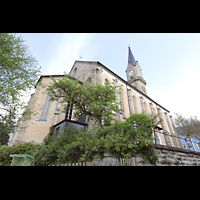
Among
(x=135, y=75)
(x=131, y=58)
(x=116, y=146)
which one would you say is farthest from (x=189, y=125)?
(x=131, y=58)

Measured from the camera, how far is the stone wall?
581 cm

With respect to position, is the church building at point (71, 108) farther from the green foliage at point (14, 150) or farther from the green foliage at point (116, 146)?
the green foliage at point (116, 146)

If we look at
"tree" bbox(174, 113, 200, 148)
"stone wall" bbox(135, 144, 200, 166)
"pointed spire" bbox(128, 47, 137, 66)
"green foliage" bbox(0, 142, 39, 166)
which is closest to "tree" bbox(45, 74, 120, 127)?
"stone wall" bbox(135, 144, 200, 166)

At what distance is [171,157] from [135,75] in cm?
3417

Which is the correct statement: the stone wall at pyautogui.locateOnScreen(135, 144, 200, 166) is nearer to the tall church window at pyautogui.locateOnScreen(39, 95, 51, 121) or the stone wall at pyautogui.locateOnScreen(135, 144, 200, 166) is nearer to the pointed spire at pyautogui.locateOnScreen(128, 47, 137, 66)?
the tall church window at pyautogui.locateOnScreen(39, 95, 51, 121)

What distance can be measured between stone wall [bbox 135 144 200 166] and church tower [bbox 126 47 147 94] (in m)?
29.0

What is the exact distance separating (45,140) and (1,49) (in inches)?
358

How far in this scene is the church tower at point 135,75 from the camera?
3609cm

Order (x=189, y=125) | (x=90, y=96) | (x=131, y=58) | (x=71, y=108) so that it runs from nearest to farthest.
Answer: (x=90, y=96), (x=71, y=108), (x=189, y=125), (x=131, y=58)

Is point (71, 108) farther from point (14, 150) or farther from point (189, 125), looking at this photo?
point (189, 125)

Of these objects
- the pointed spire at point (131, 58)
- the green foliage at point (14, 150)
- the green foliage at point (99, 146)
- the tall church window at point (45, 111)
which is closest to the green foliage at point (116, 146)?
the green foliage at point (99, 146)

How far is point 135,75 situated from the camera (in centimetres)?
3822
